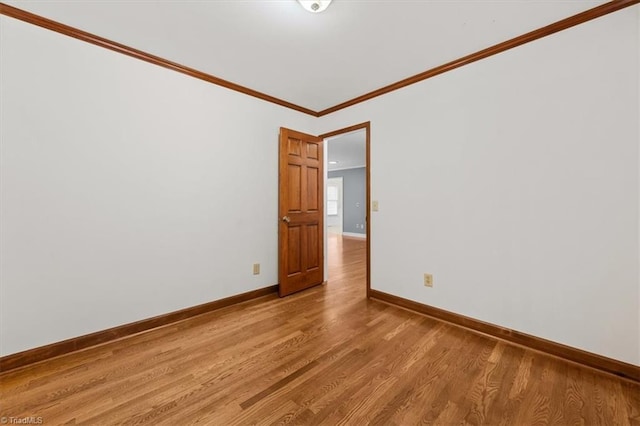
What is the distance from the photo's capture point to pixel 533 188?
6.24 feet

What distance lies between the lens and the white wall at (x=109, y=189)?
171 cm

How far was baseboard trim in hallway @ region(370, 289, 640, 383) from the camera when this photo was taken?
1594mm

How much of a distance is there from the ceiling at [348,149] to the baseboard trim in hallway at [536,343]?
2.65 meters

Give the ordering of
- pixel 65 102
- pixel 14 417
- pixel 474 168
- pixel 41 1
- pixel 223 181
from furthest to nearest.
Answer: pixel 223 181, pixel 474 168, pixel 65 102, pixel 41 1, pixel 14 417

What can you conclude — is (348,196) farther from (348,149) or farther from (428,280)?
(428,280)

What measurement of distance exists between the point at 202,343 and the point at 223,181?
1.56m

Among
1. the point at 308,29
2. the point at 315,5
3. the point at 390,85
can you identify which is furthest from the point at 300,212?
the point at 315,5

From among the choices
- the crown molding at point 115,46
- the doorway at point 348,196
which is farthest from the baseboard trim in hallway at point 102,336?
the crown molding at point 115,46

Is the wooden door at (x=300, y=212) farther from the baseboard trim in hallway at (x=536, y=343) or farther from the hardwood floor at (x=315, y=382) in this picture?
the baseboard trim in hallway at (x=536, y=343)

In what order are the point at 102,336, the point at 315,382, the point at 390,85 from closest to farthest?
the point at 315,382 < the point at 102,336 < the point at 390,85

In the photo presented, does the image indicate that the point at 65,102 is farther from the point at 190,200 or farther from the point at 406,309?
the point at 406,309

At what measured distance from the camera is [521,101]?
76.8 inches

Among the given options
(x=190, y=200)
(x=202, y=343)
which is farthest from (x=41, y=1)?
(x=202, y=343)

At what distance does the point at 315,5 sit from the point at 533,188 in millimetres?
2043
